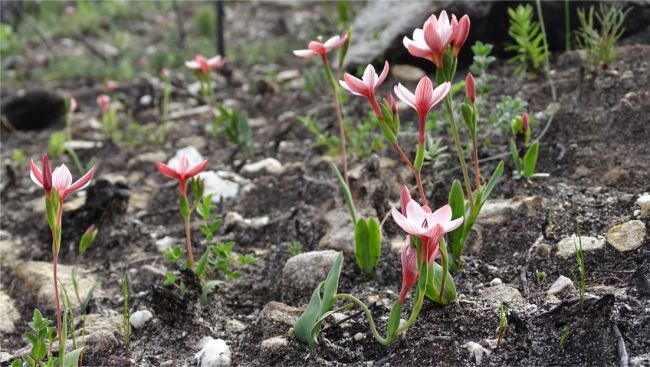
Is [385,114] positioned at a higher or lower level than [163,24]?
higher

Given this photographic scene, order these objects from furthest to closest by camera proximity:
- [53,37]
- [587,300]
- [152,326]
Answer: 1. [53,37]
2. [152,326]
3. [587,300]

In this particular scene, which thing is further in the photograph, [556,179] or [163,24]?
[163,24]

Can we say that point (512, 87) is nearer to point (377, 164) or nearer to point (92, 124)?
point (377, 164)

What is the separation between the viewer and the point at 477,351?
1.77 m

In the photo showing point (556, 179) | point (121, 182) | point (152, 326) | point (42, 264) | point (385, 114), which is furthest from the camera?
point (121, 182)

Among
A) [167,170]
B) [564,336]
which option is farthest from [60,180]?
[564,336]

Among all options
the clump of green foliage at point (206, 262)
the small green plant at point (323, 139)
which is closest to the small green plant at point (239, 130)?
the small green plant at point (323, 139)

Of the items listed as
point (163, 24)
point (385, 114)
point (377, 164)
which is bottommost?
point (163, 24)

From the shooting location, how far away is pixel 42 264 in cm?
296

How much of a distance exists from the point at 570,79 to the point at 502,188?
901 millimetres

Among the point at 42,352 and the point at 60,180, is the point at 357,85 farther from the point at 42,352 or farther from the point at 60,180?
the point at 42,352

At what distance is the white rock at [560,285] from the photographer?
6.46 feet

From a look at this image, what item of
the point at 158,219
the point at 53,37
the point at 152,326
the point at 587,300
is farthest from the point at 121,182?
the point at 53,37

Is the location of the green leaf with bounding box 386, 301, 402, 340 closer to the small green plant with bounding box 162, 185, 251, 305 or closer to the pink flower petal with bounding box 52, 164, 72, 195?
the small green plant with bounding box 162, 185, 251, 305
